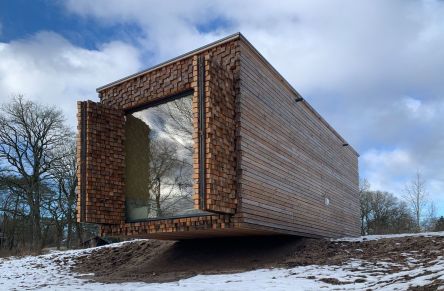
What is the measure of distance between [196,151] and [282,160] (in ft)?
9.58

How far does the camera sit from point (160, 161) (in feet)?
31.1

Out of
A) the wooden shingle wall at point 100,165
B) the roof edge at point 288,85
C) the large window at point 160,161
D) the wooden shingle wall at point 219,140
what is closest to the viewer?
the wooden shingle wall at point 219,140

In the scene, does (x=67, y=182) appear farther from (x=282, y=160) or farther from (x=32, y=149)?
(x=282, y=160)

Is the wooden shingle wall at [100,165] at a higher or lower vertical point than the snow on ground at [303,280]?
higher

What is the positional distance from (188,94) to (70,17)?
9.28ft

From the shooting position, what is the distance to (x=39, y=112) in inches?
993

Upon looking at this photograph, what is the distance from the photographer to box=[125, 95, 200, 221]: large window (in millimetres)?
9038

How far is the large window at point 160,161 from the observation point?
904cm

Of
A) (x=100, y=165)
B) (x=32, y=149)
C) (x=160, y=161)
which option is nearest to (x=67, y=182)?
(x=32, y=149)

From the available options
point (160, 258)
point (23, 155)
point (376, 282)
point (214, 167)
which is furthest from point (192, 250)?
point (23, 155)

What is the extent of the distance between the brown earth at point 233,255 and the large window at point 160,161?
1.28 meters

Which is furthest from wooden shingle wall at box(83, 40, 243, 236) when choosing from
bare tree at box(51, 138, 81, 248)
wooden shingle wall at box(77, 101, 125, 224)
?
bare tree at box(51, 138, 81, 248)

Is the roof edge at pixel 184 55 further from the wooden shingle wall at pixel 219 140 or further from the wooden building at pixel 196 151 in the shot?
the wooden shingle wall at pixel 219 140

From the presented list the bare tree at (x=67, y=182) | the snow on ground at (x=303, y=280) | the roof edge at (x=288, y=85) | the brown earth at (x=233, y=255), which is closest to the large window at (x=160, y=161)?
the brown earth at (x=233, y=255)
